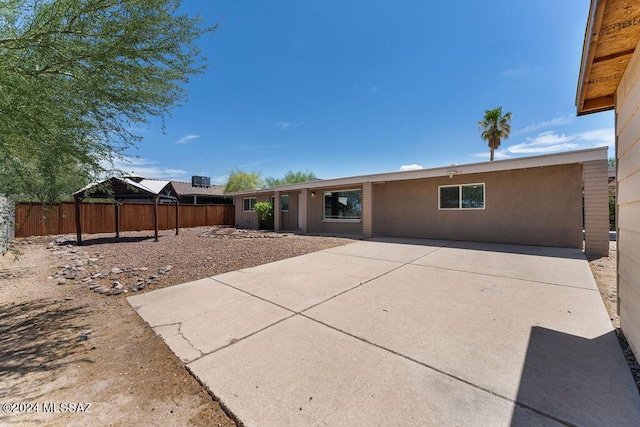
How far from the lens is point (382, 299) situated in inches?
153

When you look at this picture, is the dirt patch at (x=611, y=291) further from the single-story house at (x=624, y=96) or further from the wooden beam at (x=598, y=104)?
the wooden beam at (x=598, y=104)

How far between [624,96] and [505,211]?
23.8 ft

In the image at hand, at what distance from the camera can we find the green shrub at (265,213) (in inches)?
639

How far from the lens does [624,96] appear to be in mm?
2648

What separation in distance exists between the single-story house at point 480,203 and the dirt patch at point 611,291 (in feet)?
4.09

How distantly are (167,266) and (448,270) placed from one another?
253 inches

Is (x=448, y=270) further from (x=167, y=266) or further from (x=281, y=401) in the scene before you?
(x=167, y=266)

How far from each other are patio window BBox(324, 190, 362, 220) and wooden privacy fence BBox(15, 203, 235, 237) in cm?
972

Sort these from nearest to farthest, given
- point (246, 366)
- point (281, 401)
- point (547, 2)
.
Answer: point (281, 401)
point (246, 366)
point (547, 2)

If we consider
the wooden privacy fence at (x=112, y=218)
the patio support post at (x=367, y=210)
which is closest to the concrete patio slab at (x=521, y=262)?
the patio support post at (x=367, y=210)

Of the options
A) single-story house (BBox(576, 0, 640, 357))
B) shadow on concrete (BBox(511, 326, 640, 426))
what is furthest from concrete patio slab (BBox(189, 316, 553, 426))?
single-story house (BBox(576, 0, 640, 357))

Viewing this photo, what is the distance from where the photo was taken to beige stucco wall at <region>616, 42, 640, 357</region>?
221cm

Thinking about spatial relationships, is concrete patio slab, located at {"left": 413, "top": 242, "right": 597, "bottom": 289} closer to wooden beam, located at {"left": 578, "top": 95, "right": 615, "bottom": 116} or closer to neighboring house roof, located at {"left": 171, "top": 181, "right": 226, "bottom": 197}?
wooden beam, located at {"left": 578, "top": 95, "right": 615, "bottom": 116}

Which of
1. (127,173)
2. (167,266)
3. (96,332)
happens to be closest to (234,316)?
(96,332)
